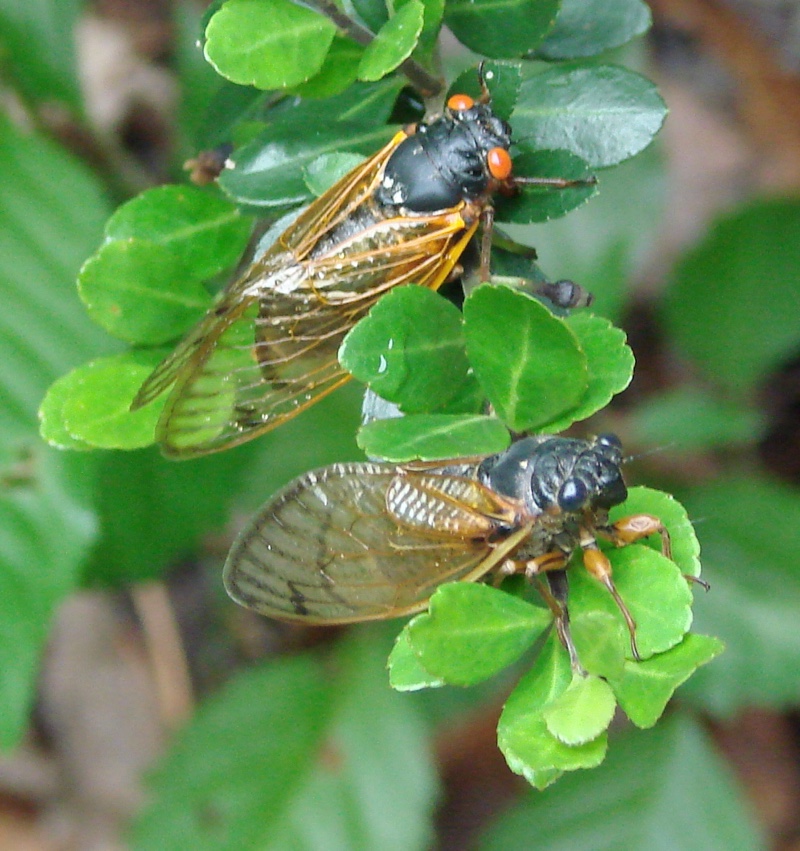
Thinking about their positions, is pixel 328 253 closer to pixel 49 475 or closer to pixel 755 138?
pixel 49 475

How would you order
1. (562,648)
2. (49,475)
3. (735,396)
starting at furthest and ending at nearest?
(735,396)
(49,475)
(562,648)

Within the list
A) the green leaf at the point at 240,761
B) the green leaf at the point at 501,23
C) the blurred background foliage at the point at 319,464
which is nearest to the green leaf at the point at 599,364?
the green leaf at the point at 501,23

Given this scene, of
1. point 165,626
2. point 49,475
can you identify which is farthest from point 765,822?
point 49,475

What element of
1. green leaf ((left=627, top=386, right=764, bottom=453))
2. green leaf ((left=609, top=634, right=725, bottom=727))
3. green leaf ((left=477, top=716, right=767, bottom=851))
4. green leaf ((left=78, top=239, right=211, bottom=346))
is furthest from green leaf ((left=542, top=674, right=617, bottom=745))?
green leaf ((left=477, top=716, right=767, bottom=851))

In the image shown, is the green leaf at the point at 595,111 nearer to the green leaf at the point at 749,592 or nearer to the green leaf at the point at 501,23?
the green leaf at the point at 501,23

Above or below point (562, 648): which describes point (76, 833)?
below

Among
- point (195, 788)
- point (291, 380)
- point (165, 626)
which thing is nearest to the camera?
point (291, 380)
